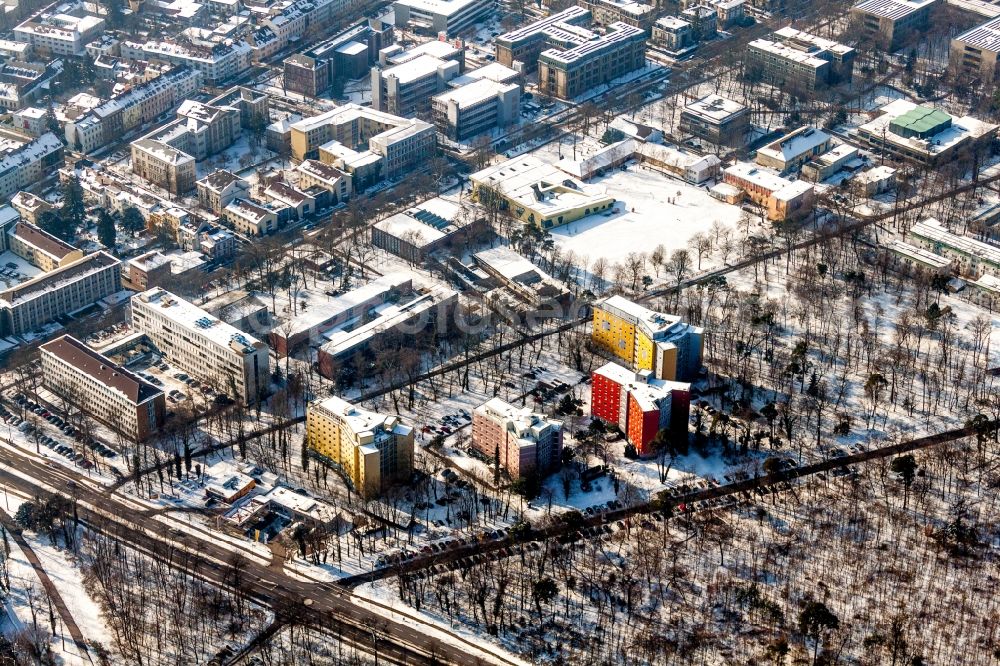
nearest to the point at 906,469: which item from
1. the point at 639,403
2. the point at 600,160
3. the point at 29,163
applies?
the point at 639,403

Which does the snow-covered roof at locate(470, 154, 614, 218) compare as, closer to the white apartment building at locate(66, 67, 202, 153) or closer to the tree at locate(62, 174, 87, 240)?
the tree at locate(62, 174, 87, 240)

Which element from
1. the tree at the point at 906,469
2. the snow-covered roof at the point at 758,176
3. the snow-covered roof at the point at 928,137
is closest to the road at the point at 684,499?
the tree at the point at 906,469

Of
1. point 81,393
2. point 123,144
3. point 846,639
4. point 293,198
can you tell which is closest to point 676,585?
point 846,639

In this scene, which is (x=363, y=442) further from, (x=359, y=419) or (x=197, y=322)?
(x=197, y=322)

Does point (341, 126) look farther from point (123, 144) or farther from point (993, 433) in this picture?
point (993, 433)

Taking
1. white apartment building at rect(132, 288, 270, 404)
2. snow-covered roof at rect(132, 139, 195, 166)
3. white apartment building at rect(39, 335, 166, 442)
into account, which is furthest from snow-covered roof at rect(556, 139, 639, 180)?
white apartment building at rect(39, 335, 166, 442)

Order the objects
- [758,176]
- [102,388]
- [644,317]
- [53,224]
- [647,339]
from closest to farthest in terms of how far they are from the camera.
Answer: [102,388] < [647,339] < [644,317] < [53,224] < [758,176]

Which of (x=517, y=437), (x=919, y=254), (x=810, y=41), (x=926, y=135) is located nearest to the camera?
(x=517, y=437)
